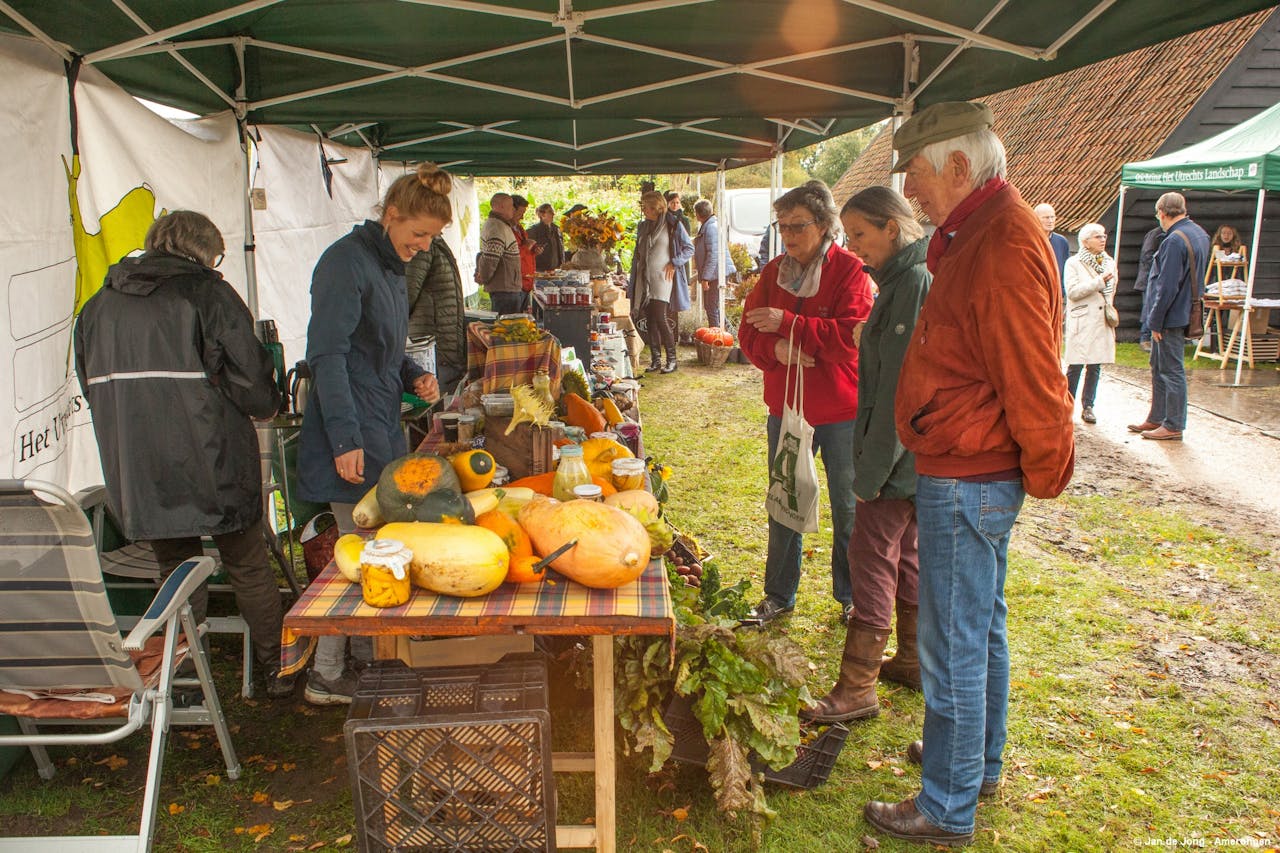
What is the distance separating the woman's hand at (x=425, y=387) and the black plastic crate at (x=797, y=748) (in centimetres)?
153

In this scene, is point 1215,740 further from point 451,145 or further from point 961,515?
point 451,145

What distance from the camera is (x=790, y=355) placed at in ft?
11.3

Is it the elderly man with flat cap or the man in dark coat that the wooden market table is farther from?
the man in dark coat

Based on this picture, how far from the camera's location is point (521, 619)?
1.95m

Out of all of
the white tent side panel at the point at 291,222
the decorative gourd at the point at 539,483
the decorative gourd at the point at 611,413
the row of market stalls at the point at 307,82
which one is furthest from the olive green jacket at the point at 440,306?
the decorative gourd at the point at 539,483

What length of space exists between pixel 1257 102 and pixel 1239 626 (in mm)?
11669

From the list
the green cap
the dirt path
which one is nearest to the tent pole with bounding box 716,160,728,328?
the dirt path

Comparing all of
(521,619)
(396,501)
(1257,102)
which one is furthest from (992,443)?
(1257,102)

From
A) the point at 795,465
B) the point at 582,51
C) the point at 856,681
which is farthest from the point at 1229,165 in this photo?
the point at 856,681

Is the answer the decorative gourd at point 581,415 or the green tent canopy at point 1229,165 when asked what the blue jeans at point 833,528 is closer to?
the decorative gourd at point 581,415

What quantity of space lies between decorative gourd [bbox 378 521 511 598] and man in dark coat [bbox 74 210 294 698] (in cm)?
127

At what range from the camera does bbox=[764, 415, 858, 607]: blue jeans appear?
11.4 ft

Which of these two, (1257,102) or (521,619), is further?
(1257,102)

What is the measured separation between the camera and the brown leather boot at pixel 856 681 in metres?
3.09
